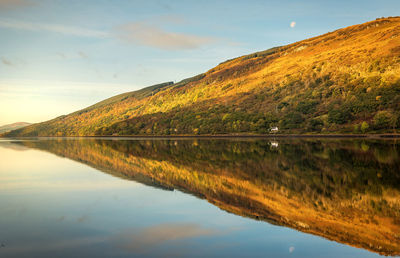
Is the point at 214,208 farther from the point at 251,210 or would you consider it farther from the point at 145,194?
the point at 145,194

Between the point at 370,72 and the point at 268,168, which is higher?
the point at 370,72

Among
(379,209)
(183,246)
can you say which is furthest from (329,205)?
(183,246)

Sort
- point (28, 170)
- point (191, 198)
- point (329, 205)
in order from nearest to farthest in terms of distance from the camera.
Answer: point (329, 205), point (191, 198), point (28, 170)

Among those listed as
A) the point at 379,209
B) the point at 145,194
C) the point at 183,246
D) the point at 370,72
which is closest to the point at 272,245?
the point at 183,246

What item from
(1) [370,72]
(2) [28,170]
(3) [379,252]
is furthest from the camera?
(1) [370,72]

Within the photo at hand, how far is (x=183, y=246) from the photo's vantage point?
908cm

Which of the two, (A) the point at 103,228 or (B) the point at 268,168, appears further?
(B) the point at 268,168

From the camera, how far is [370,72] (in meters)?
185

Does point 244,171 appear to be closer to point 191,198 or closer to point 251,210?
point 191,198

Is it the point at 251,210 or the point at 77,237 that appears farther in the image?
the point at 251,210

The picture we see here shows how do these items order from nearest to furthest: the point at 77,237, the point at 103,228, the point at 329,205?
the point at 77,237 → the point at 103,228 → the point at 329,205

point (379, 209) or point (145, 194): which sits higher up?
point (145, 194)

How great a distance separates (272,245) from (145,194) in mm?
8738

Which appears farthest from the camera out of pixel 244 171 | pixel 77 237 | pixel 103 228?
pixel 244 171
